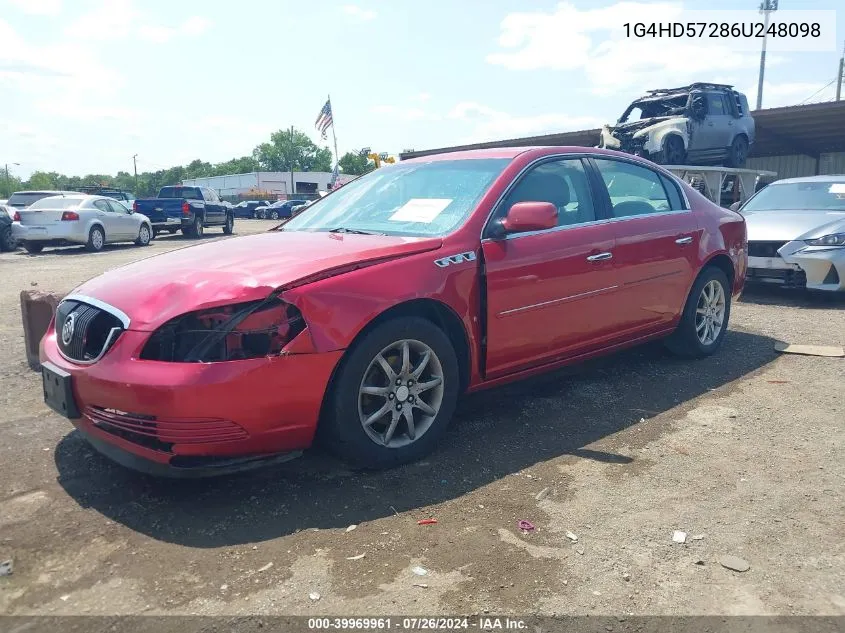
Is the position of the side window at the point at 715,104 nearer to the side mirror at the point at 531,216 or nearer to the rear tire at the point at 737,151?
the rear tire at the point at 737,151

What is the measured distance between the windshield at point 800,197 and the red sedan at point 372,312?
467 centimetres

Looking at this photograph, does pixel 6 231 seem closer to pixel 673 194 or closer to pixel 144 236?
pixel 144 236

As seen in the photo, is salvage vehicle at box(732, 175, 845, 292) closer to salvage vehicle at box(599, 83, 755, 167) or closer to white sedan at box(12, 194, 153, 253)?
salvage vehicle at box(599, 83, 755, 167)

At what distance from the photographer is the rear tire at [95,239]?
1734 cm

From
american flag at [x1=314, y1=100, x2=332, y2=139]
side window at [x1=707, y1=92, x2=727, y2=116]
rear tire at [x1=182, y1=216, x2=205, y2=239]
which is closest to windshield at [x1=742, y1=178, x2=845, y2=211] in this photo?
side window at [x1=707, y1=92, x2=727, y2=116]

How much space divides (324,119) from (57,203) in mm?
19960

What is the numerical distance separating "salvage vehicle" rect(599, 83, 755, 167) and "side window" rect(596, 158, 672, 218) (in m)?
9.57

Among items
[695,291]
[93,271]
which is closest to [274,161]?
[93,271]

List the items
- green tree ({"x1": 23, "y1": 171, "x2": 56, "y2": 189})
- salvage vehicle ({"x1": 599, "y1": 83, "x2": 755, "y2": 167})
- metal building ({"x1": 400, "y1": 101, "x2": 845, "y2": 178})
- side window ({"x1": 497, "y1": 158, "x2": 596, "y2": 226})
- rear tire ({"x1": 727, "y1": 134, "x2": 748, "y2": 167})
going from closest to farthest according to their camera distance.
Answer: side window ({"x1": 497, "y1": 158, "x2": 596, "y2": 226}) → salvage vehicle ({"x1": 599, "y1": 83, "x2": 755, "y2": 167}) → rear tire ({"x1": 727, "y1": 134, "x2": 748, "y2": 167}) → metal building ({"x1": 400, "y1": 101, "x2": 845, "y2": 178}) → green tree ({"x1": 23, "y1": 171, "x2": 56, "y2": 189})

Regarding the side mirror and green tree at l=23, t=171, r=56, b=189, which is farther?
green tree at l=23, t=171, r=56, b=189

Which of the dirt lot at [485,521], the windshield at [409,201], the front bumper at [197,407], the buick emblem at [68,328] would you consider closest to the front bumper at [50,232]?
the dirt lot at [485,521]

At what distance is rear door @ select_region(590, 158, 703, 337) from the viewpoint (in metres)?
4.63

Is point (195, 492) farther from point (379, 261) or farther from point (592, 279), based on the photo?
point (592, 279)

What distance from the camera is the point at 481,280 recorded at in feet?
12.3
